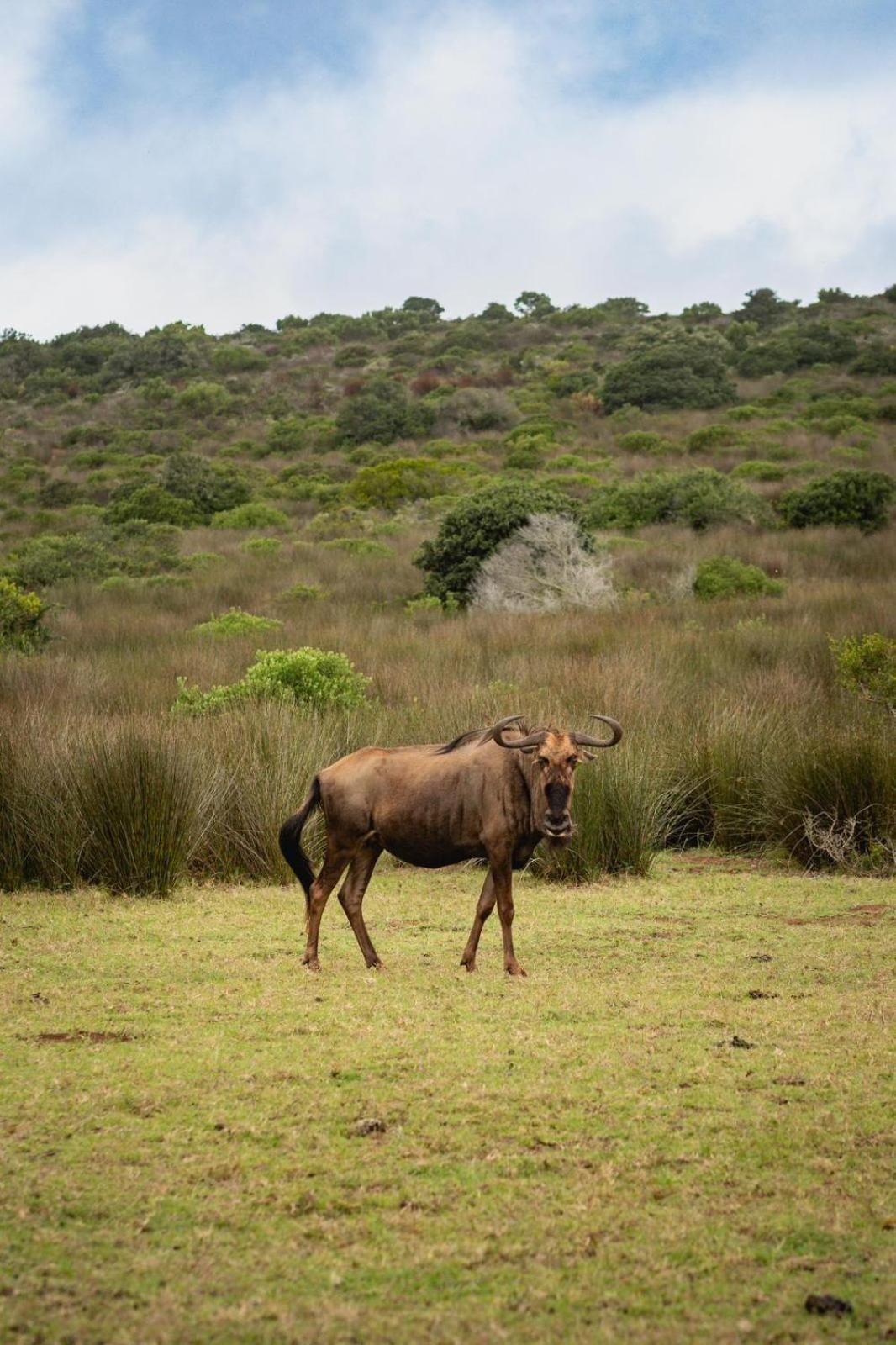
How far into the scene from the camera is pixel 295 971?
661 centimetres

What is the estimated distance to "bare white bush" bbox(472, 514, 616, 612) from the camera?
22.5 metres

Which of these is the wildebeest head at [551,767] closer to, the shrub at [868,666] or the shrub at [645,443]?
the shrub at [868,666]

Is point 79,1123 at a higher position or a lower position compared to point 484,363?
lower

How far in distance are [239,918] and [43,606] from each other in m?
13.6

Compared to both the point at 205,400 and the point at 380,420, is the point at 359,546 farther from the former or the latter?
the point at 205,400

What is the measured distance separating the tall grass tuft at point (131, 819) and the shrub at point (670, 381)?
43645mm

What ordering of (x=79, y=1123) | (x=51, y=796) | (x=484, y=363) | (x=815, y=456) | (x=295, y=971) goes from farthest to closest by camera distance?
1. (x=484, y=363)
2. (x=815, y=456)
3. (x=51, y=796)
4. (x=295, y=971)
5. (x=79, y=1123)

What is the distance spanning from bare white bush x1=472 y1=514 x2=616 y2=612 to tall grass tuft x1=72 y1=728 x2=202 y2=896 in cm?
1326

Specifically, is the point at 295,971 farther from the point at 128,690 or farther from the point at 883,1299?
the point at 128,690

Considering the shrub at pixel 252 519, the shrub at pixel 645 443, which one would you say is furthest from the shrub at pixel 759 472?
the shrub at pixel 252 519

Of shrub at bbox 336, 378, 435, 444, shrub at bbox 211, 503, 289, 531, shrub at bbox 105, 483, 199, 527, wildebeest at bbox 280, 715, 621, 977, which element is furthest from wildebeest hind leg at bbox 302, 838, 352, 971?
shrub at bbox 336, 378, 435, 444

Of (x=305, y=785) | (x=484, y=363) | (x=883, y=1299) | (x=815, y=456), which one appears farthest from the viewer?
(x=484, y=363)

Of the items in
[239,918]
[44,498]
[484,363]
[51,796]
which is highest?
[484,363]

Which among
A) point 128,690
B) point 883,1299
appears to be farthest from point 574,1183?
point 128,690
